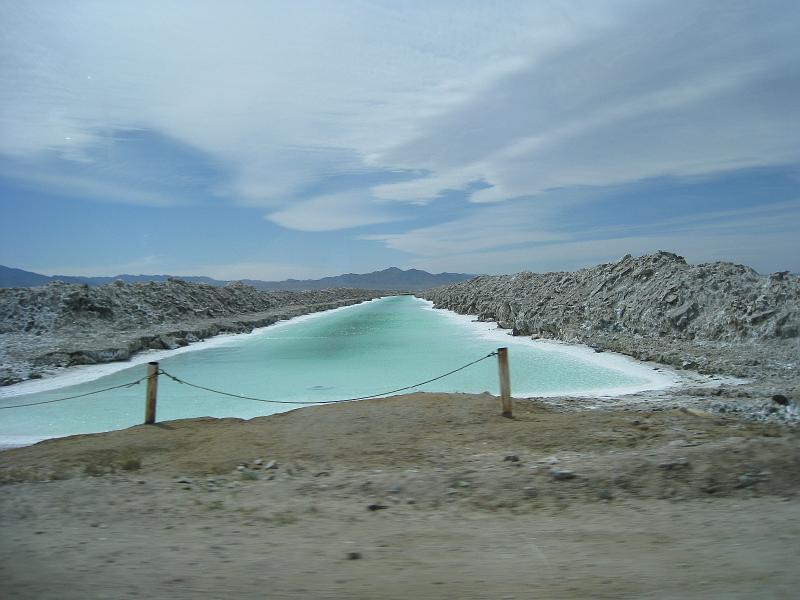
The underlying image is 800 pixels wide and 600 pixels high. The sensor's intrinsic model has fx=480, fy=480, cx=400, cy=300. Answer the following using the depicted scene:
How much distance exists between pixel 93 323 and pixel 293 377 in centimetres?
1593

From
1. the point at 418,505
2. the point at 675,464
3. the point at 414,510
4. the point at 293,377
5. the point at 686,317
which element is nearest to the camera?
the point at 414,510

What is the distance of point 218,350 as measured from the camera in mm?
22688

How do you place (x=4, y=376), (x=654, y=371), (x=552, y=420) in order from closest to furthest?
(x=552, y=420) < (x=654, y=371) < (x=4, y=376)

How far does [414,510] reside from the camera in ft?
15.4

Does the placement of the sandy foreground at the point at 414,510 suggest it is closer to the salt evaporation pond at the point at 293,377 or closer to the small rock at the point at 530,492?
the small rock at the point at 530,492

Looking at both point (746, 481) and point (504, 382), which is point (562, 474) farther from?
point (504, 382)

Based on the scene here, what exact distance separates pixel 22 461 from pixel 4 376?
10349 millimetres

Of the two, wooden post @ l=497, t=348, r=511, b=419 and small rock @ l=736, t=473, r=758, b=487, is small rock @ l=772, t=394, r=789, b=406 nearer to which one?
small rock @ l=736, t=473, r=758, b=487

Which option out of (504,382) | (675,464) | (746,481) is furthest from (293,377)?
(746,481)

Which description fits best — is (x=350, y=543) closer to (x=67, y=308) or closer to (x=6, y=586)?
(x=6, y=586)

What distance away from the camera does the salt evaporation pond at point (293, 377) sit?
36.2 ft

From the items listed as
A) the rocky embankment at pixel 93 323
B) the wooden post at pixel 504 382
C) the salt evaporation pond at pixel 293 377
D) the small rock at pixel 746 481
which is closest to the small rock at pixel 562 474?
the small rock at pixel 746 481

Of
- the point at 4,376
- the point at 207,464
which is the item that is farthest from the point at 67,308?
the point at 207,464

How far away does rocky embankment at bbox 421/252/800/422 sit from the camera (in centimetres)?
1257
